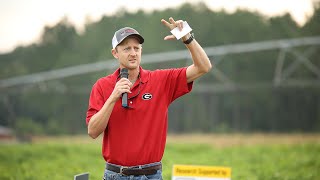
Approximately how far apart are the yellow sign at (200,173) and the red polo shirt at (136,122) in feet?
5.33

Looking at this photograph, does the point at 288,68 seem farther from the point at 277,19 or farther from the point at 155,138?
the point at 155,138

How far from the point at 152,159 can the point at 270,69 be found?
49.6 ft

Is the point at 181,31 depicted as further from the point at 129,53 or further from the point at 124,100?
the point at 124,100

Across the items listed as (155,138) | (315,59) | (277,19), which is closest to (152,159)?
(155,138)

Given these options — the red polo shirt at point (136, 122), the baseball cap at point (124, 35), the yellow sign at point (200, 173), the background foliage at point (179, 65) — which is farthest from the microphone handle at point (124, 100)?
the background foliage at point (179, 65)

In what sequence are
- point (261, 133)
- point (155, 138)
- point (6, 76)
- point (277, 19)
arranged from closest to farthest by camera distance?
point (155, 138) < point (6, 76) < point (277, 19) < point (261, 133)

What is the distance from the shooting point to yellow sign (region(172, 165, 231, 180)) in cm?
568

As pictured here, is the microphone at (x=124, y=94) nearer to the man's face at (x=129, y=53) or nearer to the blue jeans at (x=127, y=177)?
the man's face at (x=129, y=53)

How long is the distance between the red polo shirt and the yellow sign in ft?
A: 5.33

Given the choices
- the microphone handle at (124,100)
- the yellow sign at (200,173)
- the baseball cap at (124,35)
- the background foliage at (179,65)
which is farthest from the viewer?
the background foliage at (179,65)

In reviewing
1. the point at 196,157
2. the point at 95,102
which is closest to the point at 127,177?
the point at 95,102

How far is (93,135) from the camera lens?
4.01 meters

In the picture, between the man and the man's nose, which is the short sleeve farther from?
the man's nose

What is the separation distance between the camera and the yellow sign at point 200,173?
5680 mm
